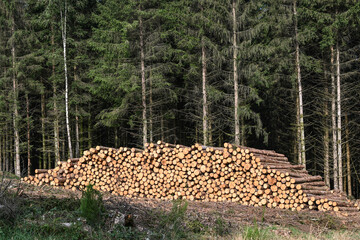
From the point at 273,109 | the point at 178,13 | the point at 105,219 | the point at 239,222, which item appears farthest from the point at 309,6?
the point at 105,219

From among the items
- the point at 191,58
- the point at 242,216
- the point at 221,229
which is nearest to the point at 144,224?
the point at 221,229

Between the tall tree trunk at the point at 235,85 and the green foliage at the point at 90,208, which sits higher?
the tall tree trunk at the point at 235,85

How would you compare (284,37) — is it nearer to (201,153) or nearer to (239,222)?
(201,153)

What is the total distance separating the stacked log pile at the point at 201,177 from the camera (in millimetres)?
9672

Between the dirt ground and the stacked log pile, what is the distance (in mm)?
545

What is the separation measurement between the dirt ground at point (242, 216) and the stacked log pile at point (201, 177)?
54 centimetres

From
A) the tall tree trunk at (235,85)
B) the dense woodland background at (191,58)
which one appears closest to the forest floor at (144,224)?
the tall tree trunk at (235,85)

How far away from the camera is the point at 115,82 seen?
17438 millimetres

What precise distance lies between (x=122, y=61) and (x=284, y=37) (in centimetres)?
843

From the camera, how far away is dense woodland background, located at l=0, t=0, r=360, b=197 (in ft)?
51.0

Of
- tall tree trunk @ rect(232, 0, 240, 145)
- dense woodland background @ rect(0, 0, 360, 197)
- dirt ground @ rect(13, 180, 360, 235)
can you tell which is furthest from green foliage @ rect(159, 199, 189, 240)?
dense woodland background @ rect(0, 0, 360, 197)

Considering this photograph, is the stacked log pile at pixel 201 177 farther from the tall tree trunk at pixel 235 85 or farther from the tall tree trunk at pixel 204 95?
the tall tree trunk at pixel 204 95

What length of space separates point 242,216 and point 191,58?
11439mm

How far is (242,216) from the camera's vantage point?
7941 mm
